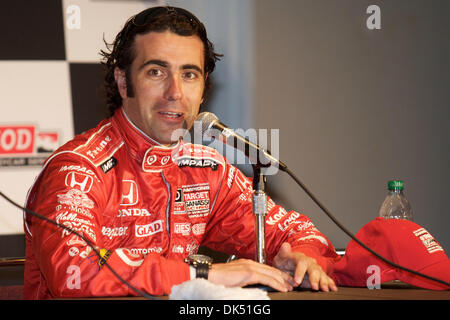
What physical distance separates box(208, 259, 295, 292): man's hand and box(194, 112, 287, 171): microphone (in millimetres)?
206

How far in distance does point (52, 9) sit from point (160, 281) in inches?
50.6

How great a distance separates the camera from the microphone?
3.21ft

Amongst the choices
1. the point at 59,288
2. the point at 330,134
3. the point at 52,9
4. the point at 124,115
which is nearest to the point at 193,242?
the point at 124,115

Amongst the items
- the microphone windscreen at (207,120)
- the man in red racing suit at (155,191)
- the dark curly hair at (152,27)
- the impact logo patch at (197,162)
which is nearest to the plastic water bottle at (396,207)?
the man in red racing suit at (155,191)

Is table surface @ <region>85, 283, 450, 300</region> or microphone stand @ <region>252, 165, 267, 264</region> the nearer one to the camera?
table surface @ <region>85, 283, 450, 300</region>

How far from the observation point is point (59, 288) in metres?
0.96

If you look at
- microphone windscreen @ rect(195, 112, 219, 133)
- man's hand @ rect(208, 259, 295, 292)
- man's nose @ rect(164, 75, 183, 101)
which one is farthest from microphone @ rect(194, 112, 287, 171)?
man's nose @ rect(164, 75, 183, 101)

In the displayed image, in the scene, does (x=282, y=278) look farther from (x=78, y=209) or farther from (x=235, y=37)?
(x=235, y=37)

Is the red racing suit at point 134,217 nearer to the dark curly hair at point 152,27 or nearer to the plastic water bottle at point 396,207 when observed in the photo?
the dark curly hair at point 152,27

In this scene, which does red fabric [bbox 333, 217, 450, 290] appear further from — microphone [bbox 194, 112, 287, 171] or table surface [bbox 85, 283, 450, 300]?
microphone [bbox 194, 112, 287, 171]

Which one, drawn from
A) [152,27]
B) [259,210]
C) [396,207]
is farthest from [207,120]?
[396,207]

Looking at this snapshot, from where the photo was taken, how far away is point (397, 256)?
3.42 ft
